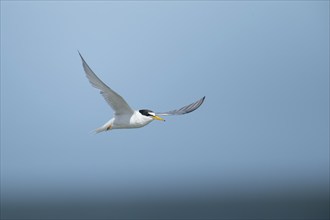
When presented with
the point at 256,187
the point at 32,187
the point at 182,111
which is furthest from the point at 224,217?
the point at 32,187

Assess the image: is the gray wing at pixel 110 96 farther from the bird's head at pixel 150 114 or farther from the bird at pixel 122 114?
the bird's head at pixel 150 114

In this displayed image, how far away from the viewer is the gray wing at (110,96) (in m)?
14.8

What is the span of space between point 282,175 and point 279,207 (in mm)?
46210

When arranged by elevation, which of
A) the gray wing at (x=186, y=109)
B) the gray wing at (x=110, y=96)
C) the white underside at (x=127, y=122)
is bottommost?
the white underside at (x=127, y=122)

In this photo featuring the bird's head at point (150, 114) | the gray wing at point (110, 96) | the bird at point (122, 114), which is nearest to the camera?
the gray wing at point (110, 96)

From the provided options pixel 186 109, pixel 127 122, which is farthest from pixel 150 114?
pixel 186 109

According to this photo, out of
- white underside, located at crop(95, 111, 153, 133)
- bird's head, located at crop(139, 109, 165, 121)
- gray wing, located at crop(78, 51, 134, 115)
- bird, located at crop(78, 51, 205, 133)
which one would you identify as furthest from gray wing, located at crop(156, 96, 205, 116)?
gray wing, located at crop(78, 51, 134, 115)

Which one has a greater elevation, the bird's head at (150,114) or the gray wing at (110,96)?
the gray wing at (110,96)

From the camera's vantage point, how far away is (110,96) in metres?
15.6

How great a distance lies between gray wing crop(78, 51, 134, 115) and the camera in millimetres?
14819

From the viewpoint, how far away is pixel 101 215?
4956cm

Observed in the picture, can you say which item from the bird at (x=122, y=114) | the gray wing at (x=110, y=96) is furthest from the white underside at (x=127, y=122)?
the gray wing at (x=110, y=96)

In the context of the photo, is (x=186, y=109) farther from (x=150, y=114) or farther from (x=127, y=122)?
(x=127, y=122)

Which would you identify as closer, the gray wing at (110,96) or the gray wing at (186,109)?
the gray wing at (110,96)
